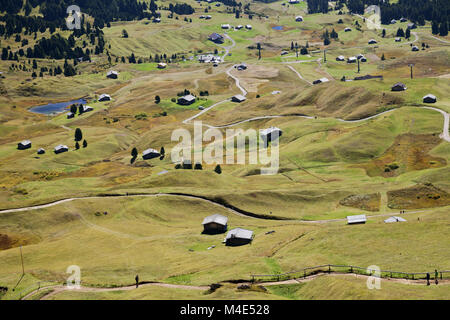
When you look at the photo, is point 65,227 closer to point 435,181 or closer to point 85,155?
point 85,155

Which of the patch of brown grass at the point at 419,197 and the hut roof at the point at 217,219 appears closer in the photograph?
the hut roof at the point at 217,219

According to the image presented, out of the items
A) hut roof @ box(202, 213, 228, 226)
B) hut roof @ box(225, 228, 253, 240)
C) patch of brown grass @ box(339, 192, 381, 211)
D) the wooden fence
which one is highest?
the wooden fence

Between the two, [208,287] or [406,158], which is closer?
[208,287]

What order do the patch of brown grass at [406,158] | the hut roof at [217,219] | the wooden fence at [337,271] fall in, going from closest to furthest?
the wooden fence at [337,271] < the hut roof at [217,219] < the patch of brown grass at [406,158]

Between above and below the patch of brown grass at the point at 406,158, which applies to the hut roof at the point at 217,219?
below

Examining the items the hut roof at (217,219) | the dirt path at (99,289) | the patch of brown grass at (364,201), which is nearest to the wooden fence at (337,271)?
the dirt path at (99,289)

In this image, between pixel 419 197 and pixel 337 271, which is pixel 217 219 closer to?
pixel 337 271

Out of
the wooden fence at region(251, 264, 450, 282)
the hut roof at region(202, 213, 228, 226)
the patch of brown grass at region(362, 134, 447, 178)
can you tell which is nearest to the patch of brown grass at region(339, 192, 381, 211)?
the patch of brown grass at region(362, 134, 447, 178)

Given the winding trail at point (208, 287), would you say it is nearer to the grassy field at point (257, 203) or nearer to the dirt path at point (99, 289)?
the dirt path at point (99, 289)

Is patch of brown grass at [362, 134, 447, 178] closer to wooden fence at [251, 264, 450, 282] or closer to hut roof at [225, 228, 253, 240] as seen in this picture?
hut roof at [225, 228, 253, 240]

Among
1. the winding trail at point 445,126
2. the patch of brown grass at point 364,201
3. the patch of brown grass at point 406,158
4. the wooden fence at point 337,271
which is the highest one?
the winding trail at point 445,126

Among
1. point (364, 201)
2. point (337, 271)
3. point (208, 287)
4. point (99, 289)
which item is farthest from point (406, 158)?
point (99, 289)

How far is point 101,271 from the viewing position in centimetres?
7744

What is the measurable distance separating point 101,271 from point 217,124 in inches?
4752
